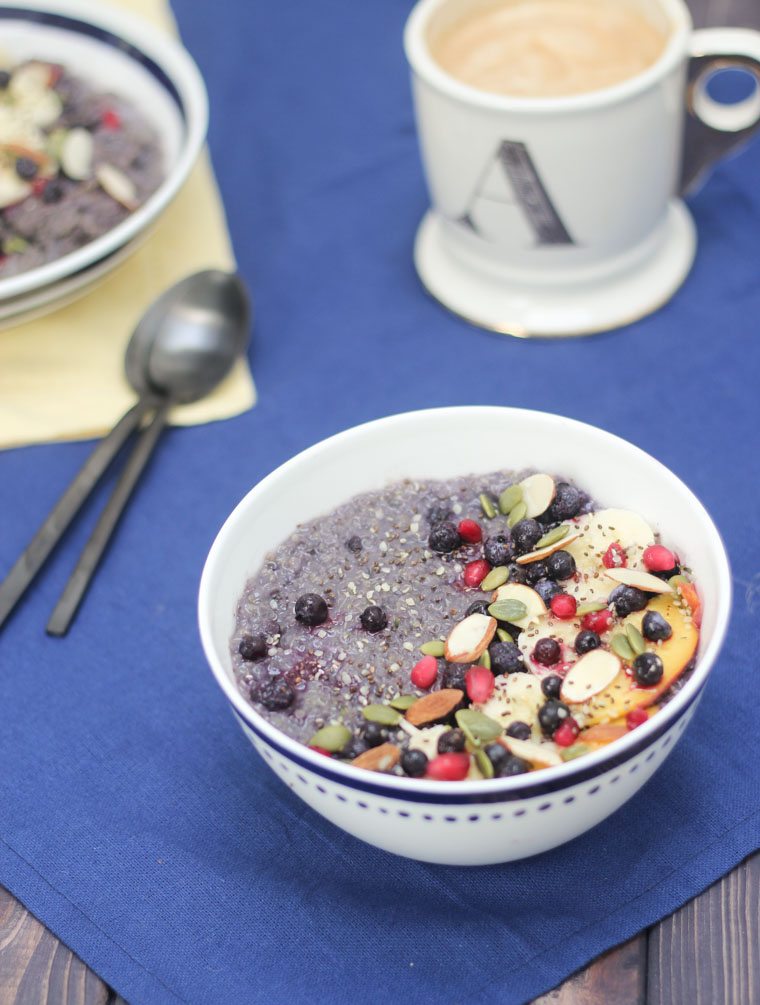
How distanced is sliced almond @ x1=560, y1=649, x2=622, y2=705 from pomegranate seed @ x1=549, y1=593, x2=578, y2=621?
5 centimetres

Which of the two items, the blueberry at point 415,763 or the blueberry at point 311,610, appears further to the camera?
the blueberry at point 311,610

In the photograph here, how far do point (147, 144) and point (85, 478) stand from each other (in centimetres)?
52

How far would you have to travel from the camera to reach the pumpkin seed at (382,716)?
0.92m

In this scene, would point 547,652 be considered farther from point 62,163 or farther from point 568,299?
point 62,163

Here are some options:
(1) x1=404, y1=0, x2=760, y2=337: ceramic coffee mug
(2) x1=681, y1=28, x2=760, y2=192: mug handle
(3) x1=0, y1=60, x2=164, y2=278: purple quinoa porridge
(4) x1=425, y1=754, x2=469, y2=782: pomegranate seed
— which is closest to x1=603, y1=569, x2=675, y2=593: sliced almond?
(4) x1=425, y1=754, x2=469, y2=782: pomegranate seed

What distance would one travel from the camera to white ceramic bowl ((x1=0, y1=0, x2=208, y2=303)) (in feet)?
4.73

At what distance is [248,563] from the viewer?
3.39 ft

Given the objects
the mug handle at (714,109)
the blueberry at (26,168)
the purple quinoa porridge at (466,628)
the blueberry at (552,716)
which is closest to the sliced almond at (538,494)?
the purple quinoa porridge at (466,628)

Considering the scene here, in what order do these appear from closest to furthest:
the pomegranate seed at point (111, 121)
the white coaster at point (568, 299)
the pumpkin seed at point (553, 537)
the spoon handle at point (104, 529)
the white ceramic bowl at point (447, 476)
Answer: the white ceramic bowl at point (447, 476) < the pumpkin seed at point (553, 537) < the spoon handle at point (104, 529) < the white coaster at point (568, 299) < the pomegranate seed at point (111, 121)

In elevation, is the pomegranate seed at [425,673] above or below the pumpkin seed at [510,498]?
below

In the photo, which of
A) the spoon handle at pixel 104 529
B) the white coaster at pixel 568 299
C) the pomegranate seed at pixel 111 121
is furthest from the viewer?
the pomegranate seed at pixel 111 121

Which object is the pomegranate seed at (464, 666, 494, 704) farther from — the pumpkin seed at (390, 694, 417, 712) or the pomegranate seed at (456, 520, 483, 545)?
the pomegranate seed at (456, 520, 483, 545)

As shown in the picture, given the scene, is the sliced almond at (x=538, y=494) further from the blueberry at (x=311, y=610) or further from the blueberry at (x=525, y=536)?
the blueberry at (x=311, y=610)

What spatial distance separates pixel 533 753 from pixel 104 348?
2.82 feet
